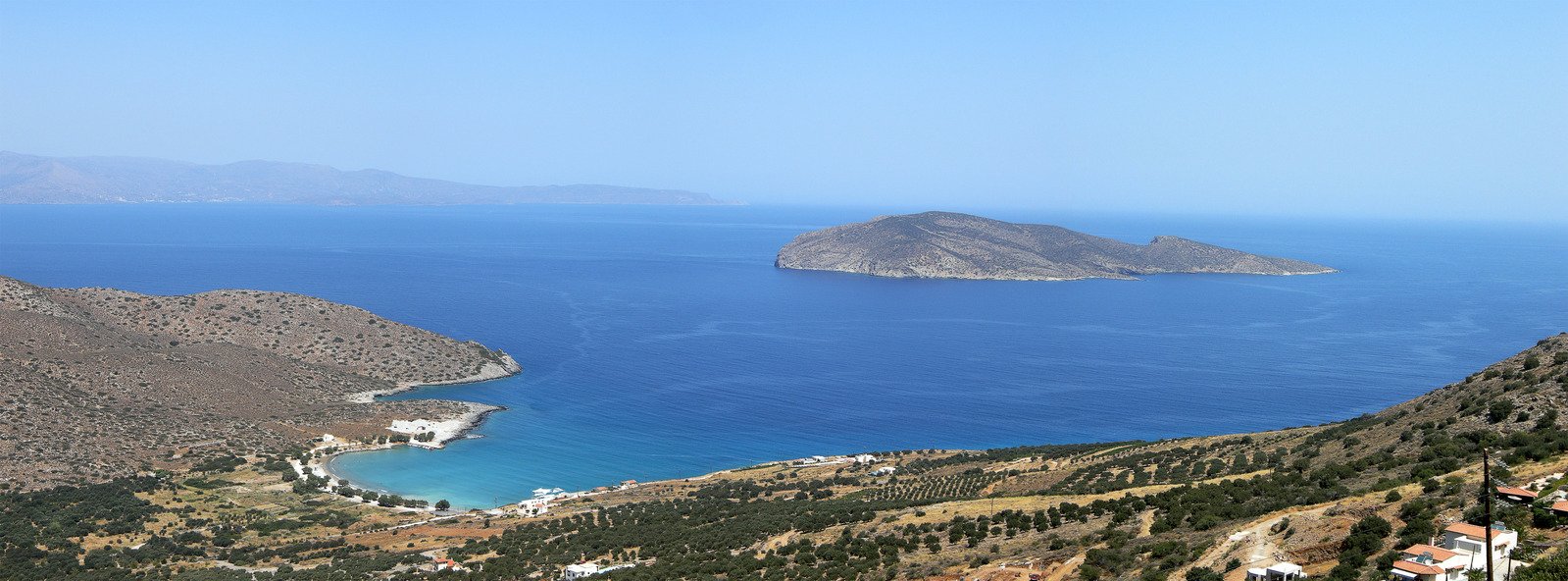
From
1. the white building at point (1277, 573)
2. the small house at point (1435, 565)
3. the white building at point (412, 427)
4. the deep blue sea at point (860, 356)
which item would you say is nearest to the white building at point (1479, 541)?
the small house at point (1435, 565)

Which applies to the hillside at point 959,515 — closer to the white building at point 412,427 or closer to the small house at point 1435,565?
the small house at point 1435,565

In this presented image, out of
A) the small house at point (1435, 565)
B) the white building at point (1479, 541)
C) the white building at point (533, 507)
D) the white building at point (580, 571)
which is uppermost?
the white building at point (1479, 541)

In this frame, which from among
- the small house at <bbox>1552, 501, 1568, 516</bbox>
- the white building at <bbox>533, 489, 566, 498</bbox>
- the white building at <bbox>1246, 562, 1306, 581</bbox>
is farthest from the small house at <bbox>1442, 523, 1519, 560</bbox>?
the white building at <bbox>533, 489, 566, 498</bbox>

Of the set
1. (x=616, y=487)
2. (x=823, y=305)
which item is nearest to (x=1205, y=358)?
(x=823, y=305)

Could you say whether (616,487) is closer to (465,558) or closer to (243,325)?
(465,558)

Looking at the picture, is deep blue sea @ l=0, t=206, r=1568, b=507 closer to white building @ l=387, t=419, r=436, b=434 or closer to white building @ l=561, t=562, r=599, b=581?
white building @ l=387, t=419, r=436, b=434

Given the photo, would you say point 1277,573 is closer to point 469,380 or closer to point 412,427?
point 412,427

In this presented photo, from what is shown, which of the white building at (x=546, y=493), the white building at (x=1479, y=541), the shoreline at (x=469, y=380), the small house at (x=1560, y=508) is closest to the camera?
the white building at (x=1479, y=541)
